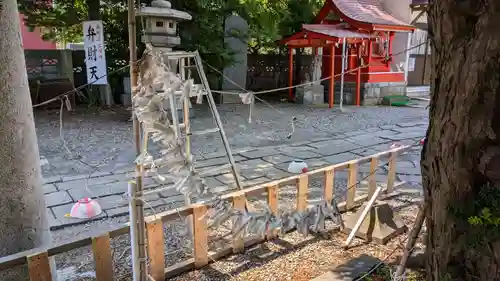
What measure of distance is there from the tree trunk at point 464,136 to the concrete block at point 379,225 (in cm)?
129

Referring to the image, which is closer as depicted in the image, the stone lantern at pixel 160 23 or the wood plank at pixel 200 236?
the wood plank at pixel 200 236

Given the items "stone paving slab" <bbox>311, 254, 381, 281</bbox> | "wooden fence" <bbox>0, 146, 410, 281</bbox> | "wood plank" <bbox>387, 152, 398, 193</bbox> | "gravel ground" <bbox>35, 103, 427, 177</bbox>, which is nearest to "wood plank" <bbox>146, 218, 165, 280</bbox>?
"wooden fence" <bbox>0, 146, 410, 281</bbox>

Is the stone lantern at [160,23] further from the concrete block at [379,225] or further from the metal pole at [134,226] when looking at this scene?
the metal pole at [134,226]

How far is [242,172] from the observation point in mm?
5535

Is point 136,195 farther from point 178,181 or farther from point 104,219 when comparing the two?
point 104,219

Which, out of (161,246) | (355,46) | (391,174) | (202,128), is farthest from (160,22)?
(355,46)

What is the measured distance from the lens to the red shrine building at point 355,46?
11227 mm

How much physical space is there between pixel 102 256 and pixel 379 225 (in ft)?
7.29

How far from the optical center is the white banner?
30.2 ft

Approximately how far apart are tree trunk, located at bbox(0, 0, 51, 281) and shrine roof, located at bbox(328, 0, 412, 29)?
10.1 m

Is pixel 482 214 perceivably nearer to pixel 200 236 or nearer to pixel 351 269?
pixel 351 269

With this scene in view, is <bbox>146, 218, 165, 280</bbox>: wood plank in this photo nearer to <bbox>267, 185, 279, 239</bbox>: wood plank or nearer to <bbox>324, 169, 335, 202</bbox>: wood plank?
<bbox>267, 185, 279, 239</bbox>: wood plank

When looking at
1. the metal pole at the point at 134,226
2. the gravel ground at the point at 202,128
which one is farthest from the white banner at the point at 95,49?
the metal pole at the point at 134,226

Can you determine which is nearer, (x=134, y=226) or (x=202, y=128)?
(x=134, y=226)
